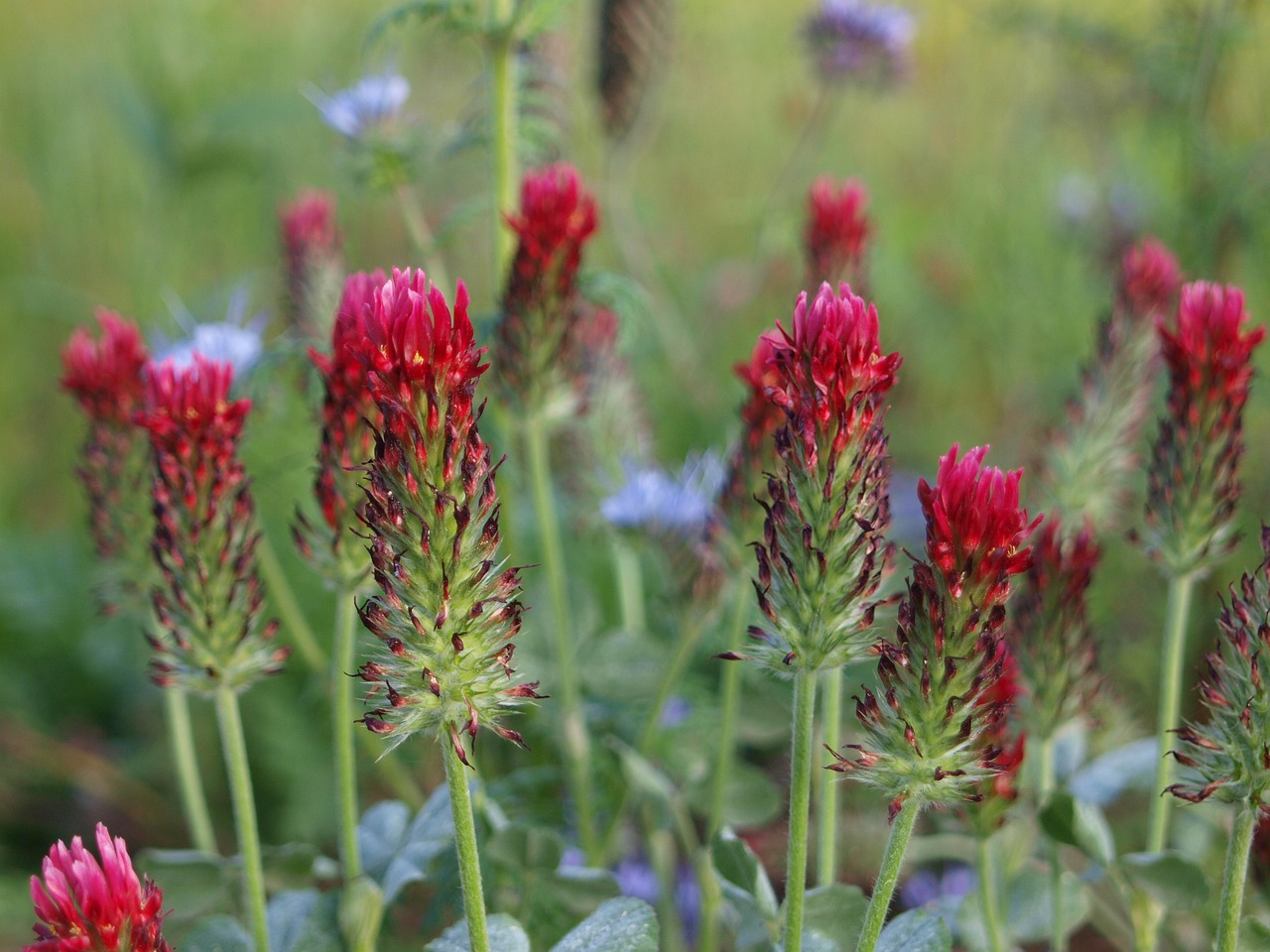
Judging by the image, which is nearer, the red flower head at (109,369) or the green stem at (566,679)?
the red flower head at (109,369)

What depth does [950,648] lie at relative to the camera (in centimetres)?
119

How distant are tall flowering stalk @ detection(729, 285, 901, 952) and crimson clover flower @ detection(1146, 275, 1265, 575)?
0.56 m

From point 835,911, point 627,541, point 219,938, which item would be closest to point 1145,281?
point 627,541

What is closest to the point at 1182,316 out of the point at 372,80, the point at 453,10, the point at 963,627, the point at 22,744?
the point at 963,627

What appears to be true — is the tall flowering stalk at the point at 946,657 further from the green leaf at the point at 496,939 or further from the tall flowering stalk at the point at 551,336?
the tall flowering stalk at the point at 551,336

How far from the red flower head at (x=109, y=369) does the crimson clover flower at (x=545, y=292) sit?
583 millimetres

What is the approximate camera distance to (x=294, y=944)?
1595 millimetres

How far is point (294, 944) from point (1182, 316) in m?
1.45

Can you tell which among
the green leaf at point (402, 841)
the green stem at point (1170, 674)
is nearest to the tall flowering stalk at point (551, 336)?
the green leaf at point (402, 841)

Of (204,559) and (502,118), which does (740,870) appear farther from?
(502,118)

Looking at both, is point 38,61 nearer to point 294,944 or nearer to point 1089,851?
point 294,944

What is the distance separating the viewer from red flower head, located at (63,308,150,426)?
1861 mm

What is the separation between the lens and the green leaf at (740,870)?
152cm

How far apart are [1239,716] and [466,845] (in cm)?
84
